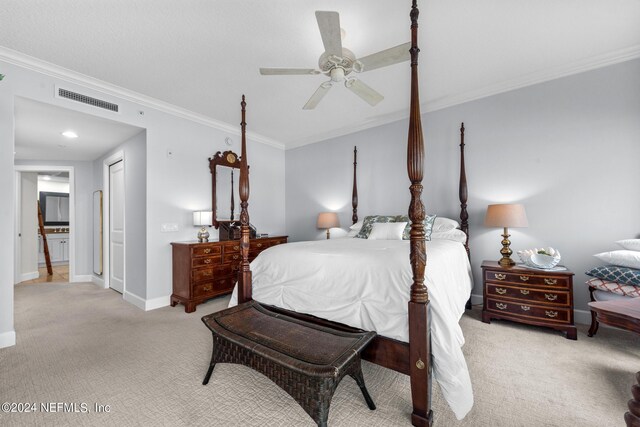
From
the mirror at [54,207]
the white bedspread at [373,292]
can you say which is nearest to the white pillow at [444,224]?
the white bedspread at [373,292]

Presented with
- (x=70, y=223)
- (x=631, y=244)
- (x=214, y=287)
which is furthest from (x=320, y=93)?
(x=70, y=223)

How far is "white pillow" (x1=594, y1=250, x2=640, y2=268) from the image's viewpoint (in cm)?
229

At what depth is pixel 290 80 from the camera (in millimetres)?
3109

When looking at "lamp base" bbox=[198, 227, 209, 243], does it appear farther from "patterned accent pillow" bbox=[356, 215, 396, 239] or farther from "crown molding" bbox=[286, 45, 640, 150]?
"crown molding" bbox=[286, 45, 640, 150]

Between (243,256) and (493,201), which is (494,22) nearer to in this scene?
(493,201)

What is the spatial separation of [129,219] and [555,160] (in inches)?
223

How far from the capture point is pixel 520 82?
3174 mm

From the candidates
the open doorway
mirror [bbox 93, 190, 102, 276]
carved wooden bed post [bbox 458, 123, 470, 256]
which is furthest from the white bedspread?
mirror [bbox 93, 190, 102, 276]

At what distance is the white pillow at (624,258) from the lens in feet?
7.52

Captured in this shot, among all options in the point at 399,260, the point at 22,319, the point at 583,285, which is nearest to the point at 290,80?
the point at 399,260

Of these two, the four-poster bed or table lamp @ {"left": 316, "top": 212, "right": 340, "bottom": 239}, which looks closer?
the four-poster bed

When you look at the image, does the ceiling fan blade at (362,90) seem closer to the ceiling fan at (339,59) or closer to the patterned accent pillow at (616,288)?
the ceiling fan at (339,59)

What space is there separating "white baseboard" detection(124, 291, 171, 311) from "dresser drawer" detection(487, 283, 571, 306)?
13.5 feet

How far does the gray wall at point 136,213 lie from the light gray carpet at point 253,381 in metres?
0.87
